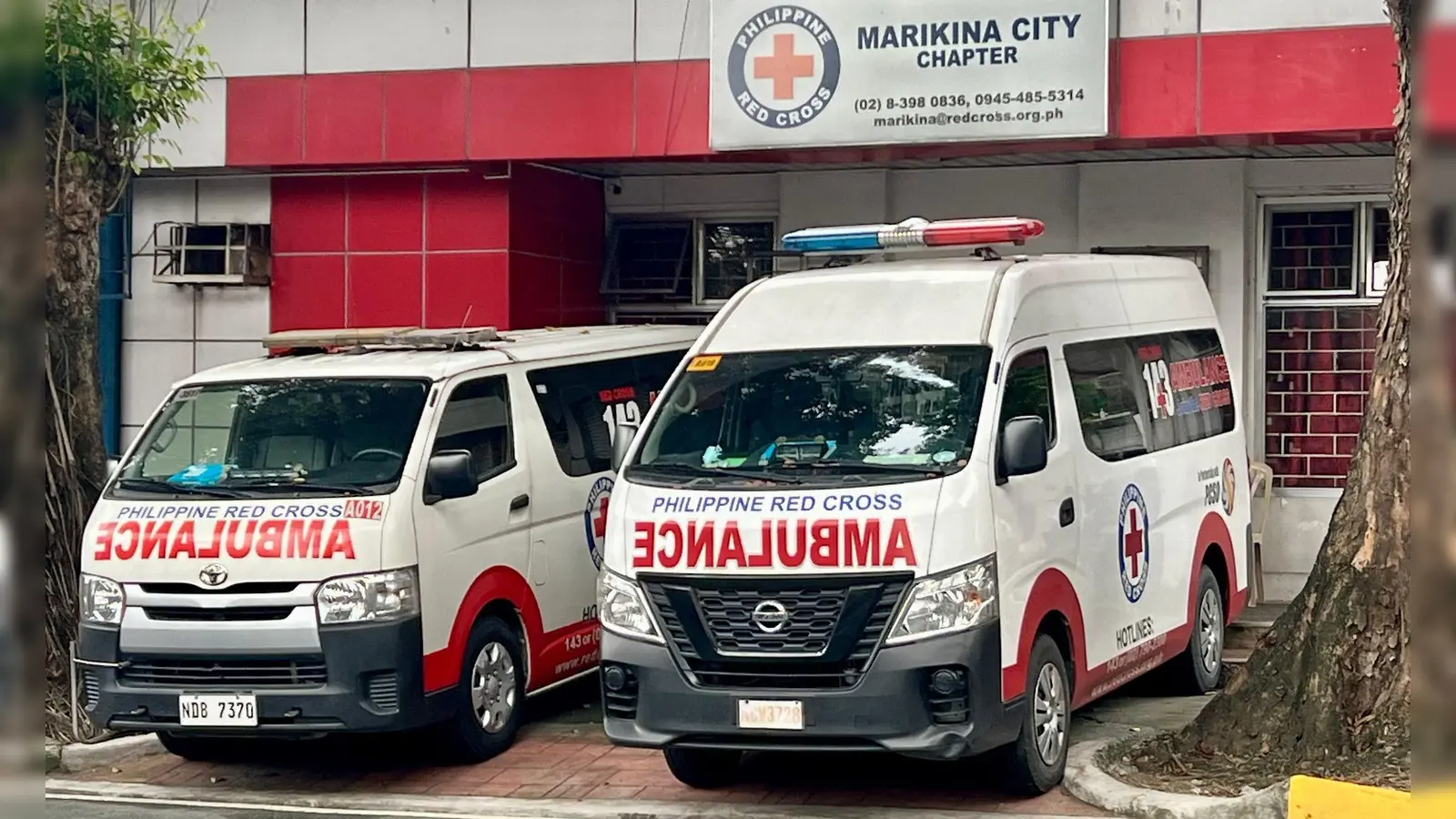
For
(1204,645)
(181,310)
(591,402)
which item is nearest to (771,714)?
(591,402)

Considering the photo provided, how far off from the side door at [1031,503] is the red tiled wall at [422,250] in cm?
644

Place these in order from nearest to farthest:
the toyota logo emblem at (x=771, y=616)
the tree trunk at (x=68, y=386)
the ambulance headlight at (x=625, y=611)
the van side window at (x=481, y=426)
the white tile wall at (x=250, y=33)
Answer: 1. the toyota logo emblem at (x=771, y=616)
2. the ambulance headlight at (x=625, y=611)
3. the van side window at (x=481, y=426)
4. the tree trunk at (x=68, y=386)
5. the white tile wall at (x=250, y=33)

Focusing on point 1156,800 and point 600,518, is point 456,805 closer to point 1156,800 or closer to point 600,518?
point 600,518

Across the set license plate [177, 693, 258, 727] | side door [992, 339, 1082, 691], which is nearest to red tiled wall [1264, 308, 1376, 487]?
side door [992, 339, 1082, 691]

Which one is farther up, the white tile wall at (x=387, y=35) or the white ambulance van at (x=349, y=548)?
the white tile wall at (x=387, y=35)

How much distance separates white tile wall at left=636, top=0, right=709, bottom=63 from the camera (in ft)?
42.9

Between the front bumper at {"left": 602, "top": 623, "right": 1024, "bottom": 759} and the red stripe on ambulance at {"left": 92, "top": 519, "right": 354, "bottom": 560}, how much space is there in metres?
1.86

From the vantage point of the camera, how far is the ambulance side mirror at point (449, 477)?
8641 mm

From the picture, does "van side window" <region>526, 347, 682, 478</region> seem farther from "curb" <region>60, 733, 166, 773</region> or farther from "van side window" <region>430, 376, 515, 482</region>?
"curb" <region>60, 733, 166, 773</region>

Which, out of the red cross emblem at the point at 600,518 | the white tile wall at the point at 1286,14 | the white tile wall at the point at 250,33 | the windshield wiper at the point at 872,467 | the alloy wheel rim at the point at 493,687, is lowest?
the alloy wheel rim at the point at 493,687

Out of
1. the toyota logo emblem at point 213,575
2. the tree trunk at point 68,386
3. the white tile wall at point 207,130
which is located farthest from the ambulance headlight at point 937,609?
the white tile wall at point 207,130

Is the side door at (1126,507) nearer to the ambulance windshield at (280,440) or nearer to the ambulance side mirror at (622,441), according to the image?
the ambulance side mirror at (622,441)

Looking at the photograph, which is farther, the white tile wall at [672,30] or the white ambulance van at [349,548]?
the white tile wall at [672,30]

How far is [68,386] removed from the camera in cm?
1041
